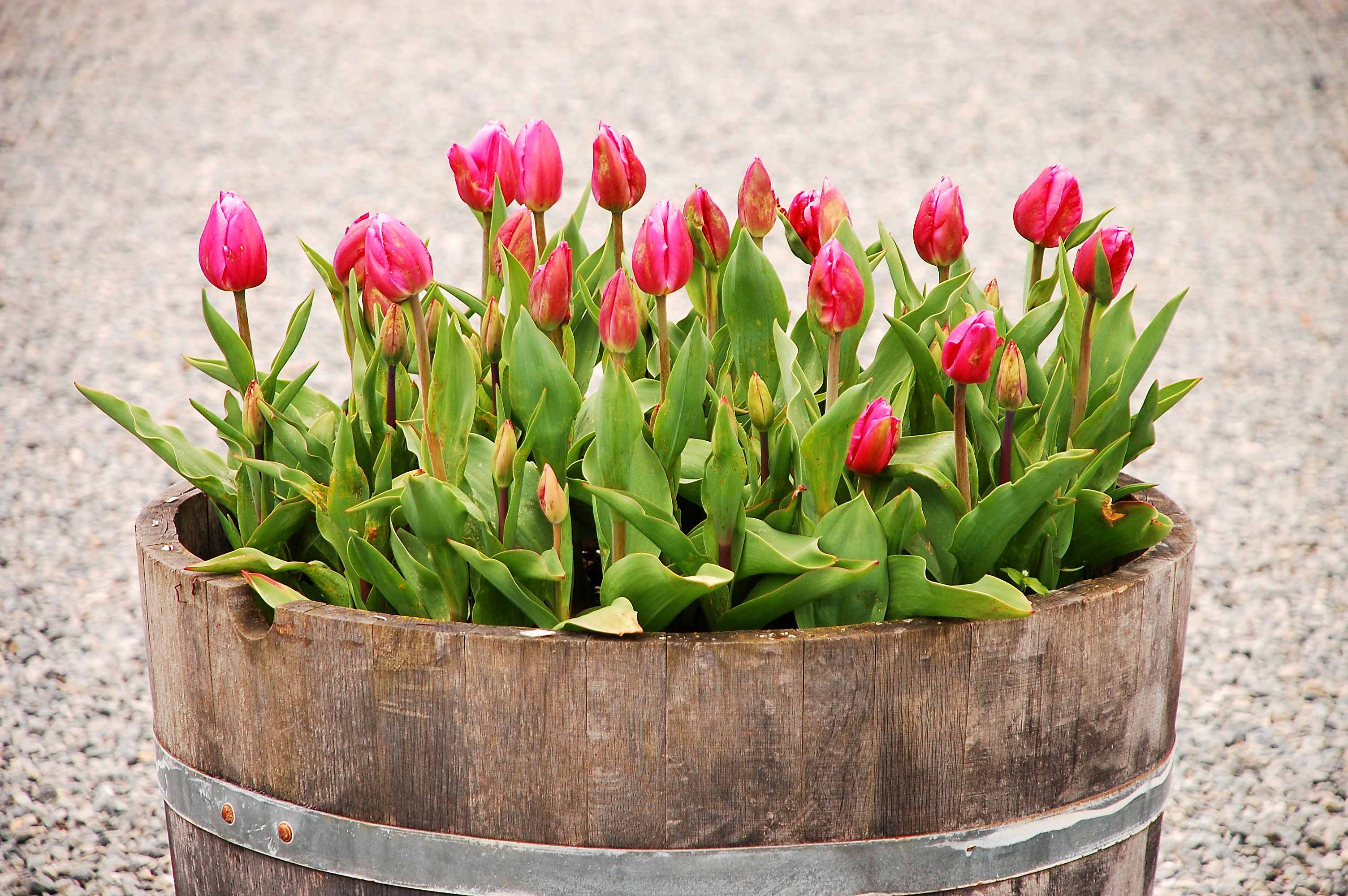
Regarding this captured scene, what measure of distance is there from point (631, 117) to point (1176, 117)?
2.12m

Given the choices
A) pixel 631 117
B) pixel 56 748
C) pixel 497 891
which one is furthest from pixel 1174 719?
pixel 631 117

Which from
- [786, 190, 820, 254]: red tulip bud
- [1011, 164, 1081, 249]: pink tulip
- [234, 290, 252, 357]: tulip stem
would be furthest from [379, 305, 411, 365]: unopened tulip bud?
[1011, 164, 1081, 249]: pink tulip

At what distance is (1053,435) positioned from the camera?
978mm

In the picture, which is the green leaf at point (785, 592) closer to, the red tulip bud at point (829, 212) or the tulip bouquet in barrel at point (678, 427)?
the tulip bouquet in barrel at point (678, 427)

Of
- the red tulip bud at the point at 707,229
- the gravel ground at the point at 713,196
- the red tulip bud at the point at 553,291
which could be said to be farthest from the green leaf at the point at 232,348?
the gravel ground at the point at 713,196

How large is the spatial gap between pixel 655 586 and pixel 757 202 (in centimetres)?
35

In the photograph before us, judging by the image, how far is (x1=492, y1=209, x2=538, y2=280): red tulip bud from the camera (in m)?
1.04

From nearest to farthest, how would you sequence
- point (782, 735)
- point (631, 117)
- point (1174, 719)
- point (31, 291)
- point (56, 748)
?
point (782, 735) < point (1174, 719) < point (56, 748) < point (31, 291) < point (631, 117)

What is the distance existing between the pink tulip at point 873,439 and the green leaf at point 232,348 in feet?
1.52

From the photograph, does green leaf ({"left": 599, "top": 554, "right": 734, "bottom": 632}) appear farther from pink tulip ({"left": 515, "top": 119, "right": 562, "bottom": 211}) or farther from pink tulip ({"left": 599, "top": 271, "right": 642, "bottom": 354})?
pink tulip ({"left": 515, "top": 119, "right": 562, "bottom": 211})

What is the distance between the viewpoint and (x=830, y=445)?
0.85 m

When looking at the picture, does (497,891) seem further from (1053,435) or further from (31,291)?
(31,291)

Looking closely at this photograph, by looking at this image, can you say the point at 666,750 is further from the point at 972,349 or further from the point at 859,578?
the point at 972,349

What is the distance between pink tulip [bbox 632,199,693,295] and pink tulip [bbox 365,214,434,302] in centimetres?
14
